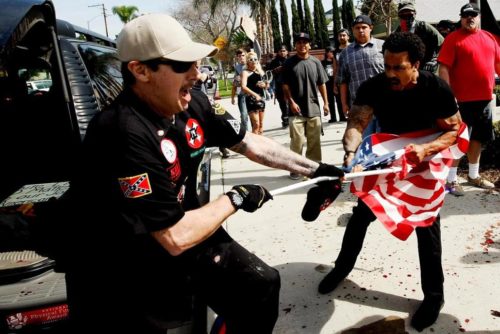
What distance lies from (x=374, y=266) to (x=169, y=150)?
2.18m

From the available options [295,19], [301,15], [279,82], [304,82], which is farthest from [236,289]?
[301,15]

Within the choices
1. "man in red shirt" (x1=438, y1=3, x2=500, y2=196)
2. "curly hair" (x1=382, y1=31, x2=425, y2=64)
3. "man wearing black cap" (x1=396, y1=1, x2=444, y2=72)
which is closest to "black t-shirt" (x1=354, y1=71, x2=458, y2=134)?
"curly hair" (x1=382, y1=31, x2=425, y2=64)

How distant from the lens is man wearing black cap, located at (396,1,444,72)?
5055mm

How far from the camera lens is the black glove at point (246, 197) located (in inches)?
75.0

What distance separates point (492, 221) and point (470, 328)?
1.71m

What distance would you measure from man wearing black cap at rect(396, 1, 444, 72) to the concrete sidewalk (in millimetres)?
1685

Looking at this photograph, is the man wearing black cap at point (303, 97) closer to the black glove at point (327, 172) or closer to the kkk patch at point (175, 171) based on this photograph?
the black glove at point (327, 172)

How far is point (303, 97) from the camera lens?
19.2ft

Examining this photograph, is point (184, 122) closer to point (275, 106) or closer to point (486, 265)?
point (486, 265)

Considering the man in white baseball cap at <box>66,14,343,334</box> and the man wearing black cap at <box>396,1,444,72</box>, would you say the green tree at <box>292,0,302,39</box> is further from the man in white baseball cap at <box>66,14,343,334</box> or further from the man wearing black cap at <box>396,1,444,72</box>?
the man in white baseball cap at <box>66,14,343,334</box>

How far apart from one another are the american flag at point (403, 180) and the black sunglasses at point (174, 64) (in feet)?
4.78

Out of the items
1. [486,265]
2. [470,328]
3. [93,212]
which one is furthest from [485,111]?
[93,212]

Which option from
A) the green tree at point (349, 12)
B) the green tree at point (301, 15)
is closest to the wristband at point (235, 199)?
the green tree at point (349, 12)

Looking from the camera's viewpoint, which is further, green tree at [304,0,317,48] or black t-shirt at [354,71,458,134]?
green tree at [304,0,317,48]
